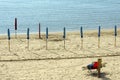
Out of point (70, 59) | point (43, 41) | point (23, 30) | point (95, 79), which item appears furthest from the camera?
point (23, 30)

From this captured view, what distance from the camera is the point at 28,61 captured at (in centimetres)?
1912

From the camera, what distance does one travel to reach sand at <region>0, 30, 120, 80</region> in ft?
54.3

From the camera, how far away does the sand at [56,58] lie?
16.5 meters

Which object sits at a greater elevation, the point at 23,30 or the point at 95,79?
the point at 23,30

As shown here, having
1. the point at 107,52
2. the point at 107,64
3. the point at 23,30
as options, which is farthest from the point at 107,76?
the point at 23,30

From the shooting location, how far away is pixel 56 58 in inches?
776

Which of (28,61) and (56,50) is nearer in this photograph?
(28,61)

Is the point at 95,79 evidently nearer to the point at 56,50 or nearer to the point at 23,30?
the point at 56,50

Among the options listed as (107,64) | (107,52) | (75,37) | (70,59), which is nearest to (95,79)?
(107,64)

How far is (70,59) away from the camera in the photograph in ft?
64.3

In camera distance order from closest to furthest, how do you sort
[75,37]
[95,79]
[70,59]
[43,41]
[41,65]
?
[95,79], [41,65], [70,59], [43,41], [75,37]

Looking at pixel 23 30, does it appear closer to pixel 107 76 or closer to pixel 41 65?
pixel 41 65

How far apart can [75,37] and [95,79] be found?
10.9m

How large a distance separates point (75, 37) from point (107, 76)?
10.6 m
